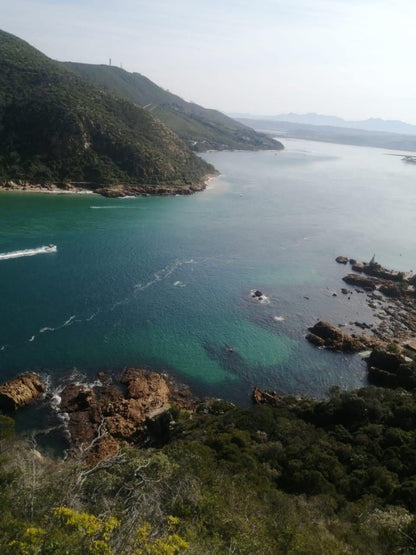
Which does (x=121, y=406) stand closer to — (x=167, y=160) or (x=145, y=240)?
(x=145, y=240)

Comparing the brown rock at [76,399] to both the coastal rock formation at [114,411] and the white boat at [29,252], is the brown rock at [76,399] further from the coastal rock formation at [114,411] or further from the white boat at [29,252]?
the white boat at [29,252]

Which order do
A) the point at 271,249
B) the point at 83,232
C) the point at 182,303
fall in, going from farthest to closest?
1. the point at 271,249
2. the point at 83,232
3. the point at 182,303

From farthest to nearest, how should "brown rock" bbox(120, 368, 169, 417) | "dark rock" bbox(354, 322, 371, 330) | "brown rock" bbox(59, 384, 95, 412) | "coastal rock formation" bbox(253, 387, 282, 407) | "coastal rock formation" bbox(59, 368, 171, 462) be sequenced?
"dark rock" bbox(354, 322, 371, 330) → "coastal rock formation" bbox(253, 387, 282, 407) → "brown rock" bbox(120, 368, 169, 417) → "brown rock" bbox(59, 384, 95, 412) → "coastal rock formation" bbox(59, 368, 171, 462)

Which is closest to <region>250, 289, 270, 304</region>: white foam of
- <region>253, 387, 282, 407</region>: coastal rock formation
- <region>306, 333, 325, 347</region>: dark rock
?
<region>306, 333, 325, 347</region>: dark rock

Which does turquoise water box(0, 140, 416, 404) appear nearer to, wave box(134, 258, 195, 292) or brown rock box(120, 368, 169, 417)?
wave box(134, 258, 195, 292)

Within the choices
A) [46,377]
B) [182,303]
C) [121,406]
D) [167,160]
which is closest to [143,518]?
[121,406]

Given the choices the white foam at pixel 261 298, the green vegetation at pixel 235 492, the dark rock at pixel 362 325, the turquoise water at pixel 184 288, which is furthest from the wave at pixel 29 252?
the dark rock at pixel 362 325
